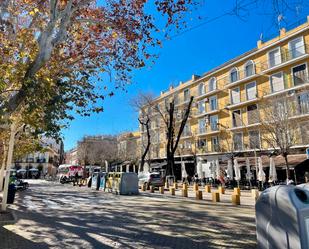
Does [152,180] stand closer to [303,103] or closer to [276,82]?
[303,103]

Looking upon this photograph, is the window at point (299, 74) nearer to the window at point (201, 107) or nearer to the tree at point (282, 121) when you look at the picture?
the tree at point (282, 121)

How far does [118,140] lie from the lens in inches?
2621

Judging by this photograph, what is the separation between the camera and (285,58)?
31.2 m

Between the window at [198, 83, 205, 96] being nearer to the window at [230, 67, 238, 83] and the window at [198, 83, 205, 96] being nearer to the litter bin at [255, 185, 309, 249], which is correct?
Answer: the window at [230, 67, 238, 83]

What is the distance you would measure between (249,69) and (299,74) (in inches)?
271

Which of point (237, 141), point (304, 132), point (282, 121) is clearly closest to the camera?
point (282, 121)

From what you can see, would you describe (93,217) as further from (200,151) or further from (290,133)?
(200,151)

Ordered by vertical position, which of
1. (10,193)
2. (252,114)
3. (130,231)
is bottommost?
(130,231)

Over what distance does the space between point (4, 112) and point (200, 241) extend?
5479 millimetres

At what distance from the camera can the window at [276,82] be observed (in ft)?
104

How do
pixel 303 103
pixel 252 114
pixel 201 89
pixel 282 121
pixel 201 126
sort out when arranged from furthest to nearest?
1. pixel 201 89
2. pixel 201 126
3. pixel 252 114
4. pixel 303 103
5. pixel 282 121

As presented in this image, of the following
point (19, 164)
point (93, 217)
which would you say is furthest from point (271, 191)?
point (19, 164)

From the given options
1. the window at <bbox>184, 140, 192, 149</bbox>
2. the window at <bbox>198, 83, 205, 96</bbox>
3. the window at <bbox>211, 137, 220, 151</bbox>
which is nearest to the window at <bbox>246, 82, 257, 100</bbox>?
the window at <bbox>211, 137, 220, 151</bbox>

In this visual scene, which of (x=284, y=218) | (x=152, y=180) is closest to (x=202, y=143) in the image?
(x=152, y=180)
